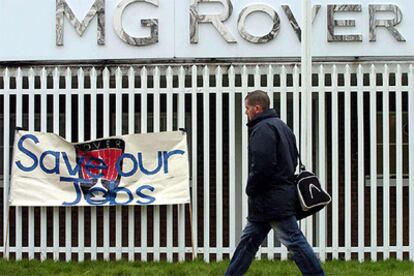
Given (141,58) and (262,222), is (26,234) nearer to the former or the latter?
(141,58)

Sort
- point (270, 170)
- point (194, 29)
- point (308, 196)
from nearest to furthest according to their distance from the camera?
point (270, 170)
point (308, 196)
point (194, 29)

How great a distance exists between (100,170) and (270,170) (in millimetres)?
3033

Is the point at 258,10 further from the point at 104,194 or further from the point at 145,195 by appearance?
the point at 104,194

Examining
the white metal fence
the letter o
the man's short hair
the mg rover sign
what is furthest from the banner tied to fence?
the man's short hair

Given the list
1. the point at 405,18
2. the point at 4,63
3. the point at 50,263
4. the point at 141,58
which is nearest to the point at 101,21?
the point at 141,58

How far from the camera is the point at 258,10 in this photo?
30.4ft

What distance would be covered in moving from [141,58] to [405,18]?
332 centimetres

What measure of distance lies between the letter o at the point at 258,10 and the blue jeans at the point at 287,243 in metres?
3.50

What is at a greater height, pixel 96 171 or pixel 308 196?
pixel 96 171

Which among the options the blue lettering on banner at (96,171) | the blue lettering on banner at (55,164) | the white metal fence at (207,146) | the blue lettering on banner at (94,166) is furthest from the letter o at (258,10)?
the blue lettering on banner at (55,164)

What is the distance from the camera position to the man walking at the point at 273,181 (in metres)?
5.96

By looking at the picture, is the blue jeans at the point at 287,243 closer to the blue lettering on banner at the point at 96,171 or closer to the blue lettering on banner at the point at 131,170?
the blue lettering on banner at the point at 96,171

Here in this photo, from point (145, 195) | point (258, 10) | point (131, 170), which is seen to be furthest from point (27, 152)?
point (258, 10)

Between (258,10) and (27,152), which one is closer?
(27,152)
